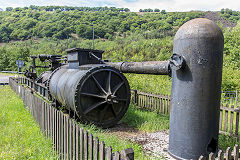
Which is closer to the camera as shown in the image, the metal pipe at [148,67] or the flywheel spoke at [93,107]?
the metal pipe at [148,67]

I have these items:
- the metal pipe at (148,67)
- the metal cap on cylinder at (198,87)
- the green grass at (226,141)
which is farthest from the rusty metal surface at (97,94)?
the green grass at (226,141)

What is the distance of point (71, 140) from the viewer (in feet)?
11.7

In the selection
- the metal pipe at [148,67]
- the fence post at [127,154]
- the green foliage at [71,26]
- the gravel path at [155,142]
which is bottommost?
the gravel path at [155,142]

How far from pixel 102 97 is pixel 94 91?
335 millimetres

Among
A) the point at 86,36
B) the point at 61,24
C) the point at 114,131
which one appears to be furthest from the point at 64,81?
the point at 61,24

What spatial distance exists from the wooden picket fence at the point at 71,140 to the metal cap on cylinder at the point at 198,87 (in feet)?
6.05

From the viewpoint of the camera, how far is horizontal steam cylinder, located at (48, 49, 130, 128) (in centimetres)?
603

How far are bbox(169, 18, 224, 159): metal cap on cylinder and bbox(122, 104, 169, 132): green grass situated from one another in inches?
96.9

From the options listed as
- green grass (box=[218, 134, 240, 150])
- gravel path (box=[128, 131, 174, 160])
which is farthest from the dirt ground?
green grass (box=[218, 134, 240, 150])

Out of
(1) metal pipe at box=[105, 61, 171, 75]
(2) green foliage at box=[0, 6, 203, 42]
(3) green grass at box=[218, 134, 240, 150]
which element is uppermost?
(2) green foliage at box=[0, 6, 203, 42]

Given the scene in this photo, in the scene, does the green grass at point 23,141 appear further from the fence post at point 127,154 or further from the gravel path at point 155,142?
the fence post at point 127,154

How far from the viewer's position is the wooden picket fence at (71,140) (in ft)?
8.30

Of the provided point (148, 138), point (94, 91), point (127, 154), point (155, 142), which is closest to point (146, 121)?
point (148, 138)

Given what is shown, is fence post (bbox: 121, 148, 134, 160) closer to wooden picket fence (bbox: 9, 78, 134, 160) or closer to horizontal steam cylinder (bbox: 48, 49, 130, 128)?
wooden picket fence (bbox: 9, 78, 134, 160)
